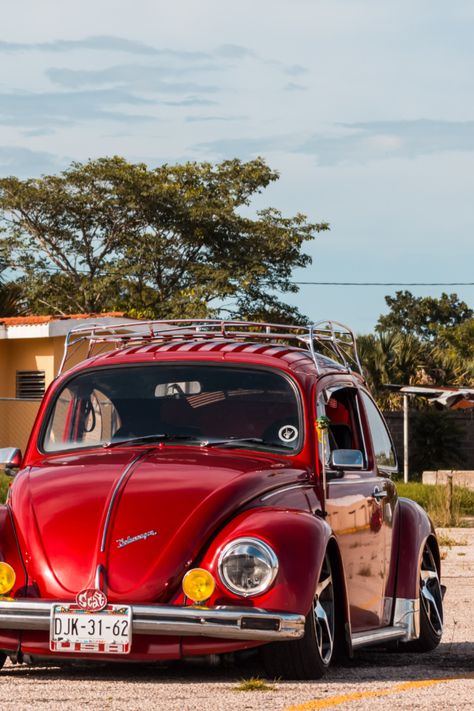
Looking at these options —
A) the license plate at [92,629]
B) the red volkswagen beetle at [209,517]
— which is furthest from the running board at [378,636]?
the license plate at [92,629]

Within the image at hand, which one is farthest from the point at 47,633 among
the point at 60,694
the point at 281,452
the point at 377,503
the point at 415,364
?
the point at 415,364

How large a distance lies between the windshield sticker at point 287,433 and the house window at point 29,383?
25190 mm

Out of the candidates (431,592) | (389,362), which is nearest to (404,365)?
(389,362)

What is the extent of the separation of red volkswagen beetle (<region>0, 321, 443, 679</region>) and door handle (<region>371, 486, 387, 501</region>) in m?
0.01

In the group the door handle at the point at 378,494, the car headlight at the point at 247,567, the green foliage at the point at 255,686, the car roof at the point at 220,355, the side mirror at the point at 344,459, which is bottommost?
the green foliage at the point at 255,686

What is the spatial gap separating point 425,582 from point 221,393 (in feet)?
7.41

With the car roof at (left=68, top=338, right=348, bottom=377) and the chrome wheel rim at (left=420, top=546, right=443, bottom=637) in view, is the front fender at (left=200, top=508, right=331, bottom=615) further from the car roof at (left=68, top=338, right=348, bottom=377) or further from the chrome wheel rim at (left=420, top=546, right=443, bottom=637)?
the chrome wheel rim at (left=420, top=546, right=443, bottom=637)

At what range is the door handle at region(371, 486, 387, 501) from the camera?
887 centimetres

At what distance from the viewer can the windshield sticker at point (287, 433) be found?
816 centimetres

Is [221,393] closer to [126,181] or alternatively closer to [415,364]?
[415,364]

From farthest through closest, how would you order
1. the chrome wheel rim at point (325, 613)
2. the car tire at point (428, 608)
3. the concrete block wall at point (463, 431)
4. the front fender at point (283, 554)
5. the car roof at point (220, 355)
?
the concrete block wall at point (463, 431) < the car tire at point (428, 608) < the car roof at point (220, 355) < the chrome wheel rim at point (325, 613) < the front fender at point (283, 554)

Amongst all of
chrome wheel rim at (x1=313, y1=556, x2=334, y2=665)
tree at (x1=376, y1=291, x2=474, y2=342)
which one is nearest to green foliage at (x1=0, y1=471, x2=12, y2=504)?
chrome wheel rim at (x1=313, y1=556, x2=334, y2=665)

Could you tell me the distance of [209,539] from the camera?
6.95 m

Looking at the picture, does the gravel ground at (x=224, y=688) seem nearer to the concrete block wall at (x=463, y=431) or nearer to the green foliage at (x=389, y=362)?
the concrete block wall at (x=463, y=431)
